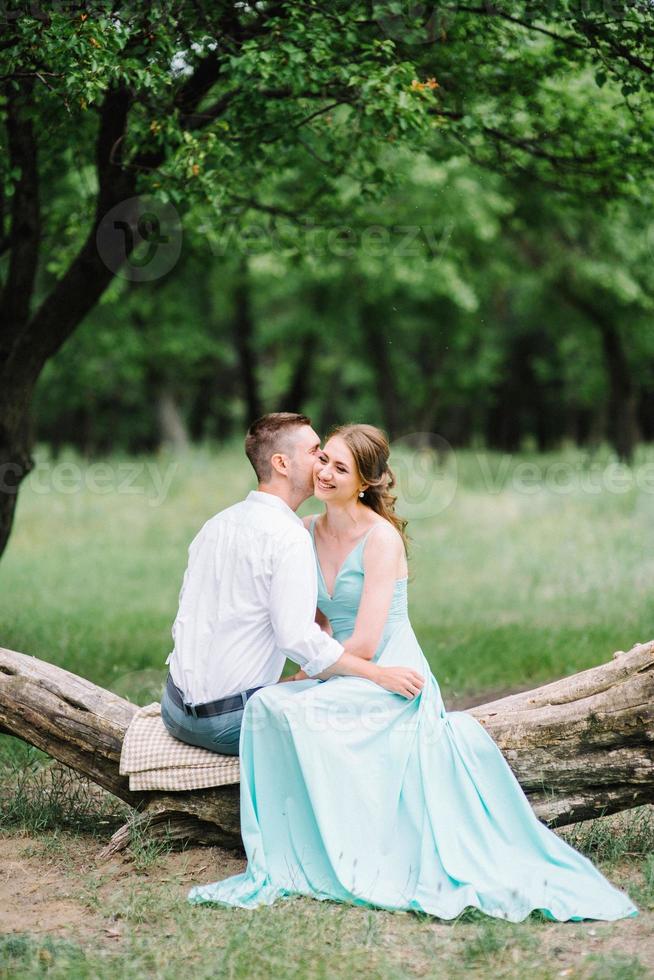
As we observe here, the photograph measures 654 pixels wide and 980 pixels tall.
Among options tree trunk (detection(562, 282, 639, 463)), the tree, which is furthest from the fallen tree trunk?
tree trunk (detection(562, 282, 639, 463))

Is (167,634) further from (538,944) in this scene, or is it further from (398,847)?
(538,944)

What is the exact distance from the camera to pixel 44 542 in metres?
16.4

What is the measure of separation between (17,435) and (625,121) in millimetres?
5926

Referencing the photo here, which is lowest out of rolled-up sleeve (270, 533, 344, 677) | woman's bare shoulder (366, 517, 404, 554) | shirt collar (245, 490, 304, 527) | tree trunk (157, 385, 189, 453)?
rolled-up sleeve (270, 533, 344, 677)

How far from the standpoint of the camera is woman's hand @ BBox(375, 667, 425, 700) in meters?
4.70

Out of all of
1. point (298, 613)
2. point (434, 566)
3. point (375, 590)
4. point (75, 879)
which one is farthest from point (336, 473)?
point (434, 566)

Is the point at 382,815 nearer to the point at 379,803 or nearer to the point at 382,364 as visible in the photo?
the point at 379,803

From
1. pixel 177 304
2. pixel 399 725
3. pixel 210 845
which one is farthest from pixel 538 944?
pixel 177 304

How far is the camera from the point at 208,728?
15.6 feet

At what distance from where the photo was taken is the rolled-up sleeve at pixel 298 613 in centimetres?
457

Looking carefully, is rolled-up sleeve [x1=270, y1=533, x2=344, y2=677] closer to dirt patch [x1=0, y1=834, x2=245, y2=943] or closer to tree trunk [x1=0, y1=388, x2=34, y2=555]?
dirt patch [x1=0, y1=834, x2=245, y2=943]

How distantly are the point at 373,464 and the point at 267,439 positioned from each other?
51 cm

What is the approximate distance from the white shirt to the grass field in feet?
3.05

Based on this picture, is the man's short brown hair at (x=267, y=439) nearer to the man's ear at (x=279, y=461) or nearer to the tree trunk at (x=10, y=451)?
the man's ear at (x=279, y=461)
